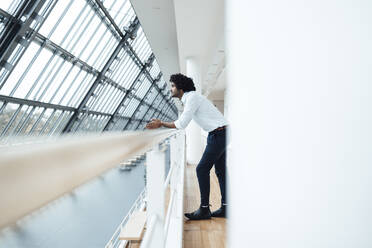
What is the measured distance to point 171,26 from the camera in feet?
18.5

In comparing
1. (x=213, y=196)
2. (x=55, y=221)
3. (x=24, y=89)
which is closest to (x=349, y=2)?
(x=213, y=196)

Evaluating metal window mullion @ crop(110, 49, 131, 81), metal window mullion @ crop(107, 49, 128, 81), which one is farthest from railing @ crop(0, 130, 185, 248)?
metal window mullion @ crop(110, 49, 131, 81)

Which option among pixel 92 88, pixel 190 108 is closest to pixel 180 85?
pixel 190 108

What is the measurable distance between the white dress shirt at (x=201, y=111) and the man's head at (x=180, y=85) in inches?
2.3

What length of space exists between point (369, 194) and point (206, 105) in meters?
1.65

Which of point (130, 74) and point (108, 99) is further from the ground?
point (130, 74)

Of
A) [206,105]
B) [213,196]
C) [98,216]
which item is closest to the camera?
[206,105]

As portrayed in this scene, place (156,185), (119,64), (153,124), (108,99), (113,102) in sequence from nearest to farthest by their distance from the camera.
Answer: (156,185) → (153,124) → (119,64) → (108,99) → (113,102)

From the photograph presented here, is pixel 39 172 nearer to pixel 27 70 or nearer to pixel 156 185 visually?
pixel 156 185

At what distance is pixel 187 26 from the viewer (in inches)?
167

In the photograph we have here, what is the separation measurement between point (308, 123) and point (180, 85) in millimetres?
1739

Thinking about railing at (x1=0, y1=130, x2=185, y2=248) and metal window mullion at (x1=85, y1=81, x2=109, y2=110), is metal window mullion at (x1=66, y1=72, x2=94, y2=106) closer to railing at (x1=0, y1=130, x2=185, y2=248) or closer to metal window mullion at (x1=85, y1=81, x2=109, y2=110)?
metal window mullion at (x1=85, y1=81, x2=109, y2=110)

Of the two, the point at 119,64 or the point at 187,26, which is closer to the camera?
the point at 187,26

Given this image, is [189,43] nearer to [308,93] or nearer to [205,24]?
[205,24]
